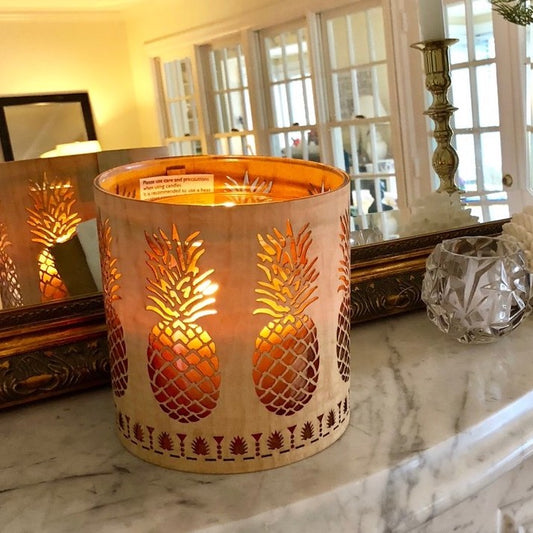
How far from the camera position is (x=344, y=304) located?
1.66 ft

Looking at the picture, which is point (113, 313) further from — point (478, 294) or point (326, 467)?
point (478, 294)

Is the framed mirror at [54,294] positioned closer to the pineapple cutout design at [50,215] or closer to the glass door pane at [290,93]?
the pineapple cutout design at [50,215]

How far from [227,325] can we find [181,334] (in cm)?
4

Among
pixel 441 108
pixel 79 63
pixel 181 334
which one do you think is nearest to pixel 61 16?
pixel 79 63

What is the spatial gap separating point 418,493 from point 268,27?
0.53 metres

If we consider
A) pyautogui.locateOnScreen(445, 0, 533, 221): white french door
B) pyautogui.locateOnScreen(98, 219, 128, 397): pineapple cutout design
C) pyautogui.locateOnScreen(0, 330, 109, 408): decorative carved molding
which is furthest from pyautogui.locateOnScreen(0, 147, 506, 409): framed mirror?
pyautogui.locateOnScreen(445, 0, 533, 221): white french door

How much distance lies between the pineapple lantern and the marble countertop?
24 millimetres

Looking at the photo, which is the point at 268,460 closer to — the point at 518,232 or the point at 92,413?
the point at 92,413

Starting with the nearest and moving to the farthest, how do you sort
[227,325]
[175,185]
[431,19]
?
1. [227,325]
2. [175,185]
3. [431,19]

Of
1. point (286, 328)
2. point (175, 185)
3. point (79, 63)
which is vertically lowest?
point (286, 328)

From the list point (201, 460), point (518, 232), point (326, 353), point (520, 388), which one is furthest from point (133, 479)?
point (518, 232)

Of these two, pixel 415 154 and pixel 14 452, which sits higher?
pixel 415 154

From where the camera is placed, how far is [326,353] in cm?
49

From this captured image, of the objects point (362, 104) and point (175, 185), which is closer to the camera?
point (175, 185)
